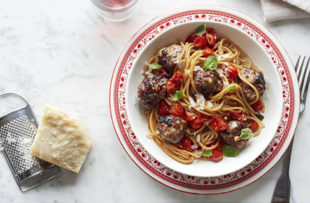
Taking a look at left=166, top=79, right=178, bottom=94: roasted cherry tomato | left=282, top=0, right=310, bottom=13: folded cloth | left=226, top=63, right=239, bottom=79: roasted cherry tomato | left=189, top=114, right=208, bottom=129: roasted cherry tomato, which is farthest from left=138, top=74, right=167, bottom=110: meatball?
left=282, top=0, right=310, bottom=13: folded cloth

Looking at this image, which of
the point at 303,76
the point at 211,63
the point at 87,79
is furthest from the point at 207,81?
the point at 87,79

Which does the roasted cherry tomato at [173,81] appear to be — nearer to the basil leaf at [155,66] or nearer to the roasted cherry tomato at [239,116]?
the basil leaf at [155,66]

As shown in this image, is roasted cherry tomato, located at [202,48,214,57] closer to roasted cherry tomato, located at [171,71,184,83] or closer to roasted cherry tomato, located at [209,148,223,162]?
roasted cherry tomato, located at [171,71,184,83]

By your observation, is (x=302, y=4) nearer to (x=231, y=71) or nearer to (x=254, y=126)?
(x=231, y=71)

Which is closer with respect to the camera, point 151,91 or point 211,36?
point 151,91

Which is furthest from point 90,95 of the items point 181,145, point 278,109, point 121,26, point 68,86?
point 278,109

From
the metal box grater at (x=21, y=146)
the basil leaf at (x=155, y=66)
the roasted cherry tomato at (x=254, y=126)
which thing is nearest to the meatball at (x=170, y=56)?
the basil leaf at (x=155, y=66)
